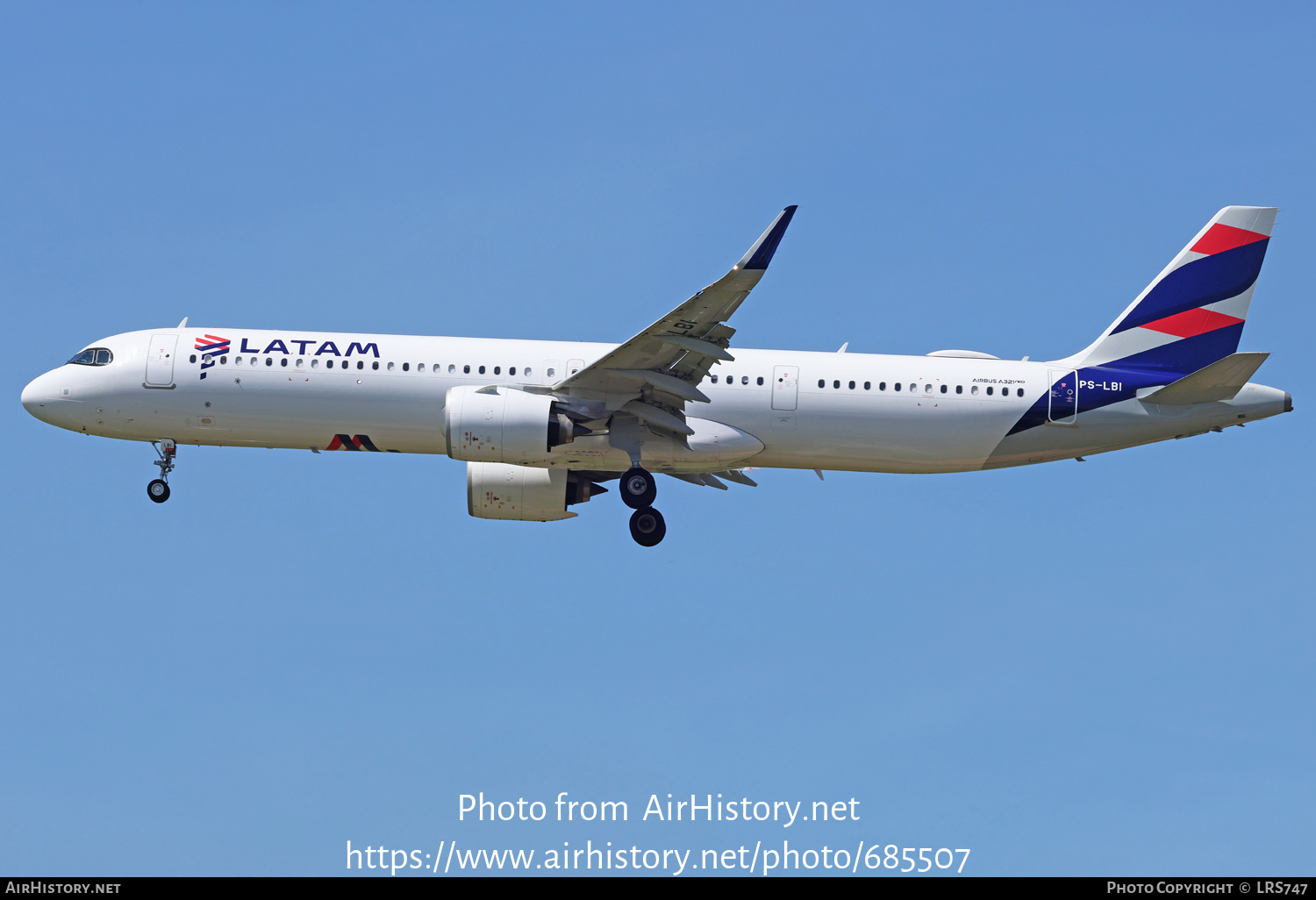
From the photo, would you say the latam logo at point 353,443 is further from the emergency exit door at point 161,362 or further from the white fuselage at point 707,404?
the emergency exit door at point 161,362

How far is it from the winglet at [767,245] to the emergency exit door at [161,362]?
529 inches

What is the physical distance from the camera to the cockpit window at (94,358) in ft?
105

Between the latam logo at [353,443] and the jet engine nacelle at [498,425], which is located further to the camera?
the latam logo at [353,443]

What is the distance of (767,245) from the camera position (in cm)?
2627

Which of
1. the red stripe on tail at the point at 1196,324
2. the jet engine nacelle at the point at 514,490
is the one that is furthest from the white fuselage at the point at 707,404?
the red stripe on tail at the point at 1196,324

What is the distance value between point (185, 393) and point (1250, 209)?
2458cm

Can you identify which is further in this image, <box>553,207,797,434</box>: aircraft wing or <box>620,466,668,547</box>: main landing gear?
<box>620,466,668,547</box>: main landing gear

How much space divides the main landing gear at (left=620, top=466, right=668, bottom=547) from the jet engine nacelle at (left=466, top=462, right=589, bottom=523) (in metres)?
2.83

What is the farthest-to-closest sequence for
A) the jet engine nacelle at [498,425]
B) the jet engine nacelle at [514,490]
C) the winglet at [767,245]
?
the jet engine nacelle at [514,490] < the jet engine nacelle at [498,425] < the winglet at [767,245]

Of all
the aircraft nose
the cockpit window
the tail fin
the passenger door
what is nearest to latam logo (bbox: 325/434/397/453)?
the cockpit window

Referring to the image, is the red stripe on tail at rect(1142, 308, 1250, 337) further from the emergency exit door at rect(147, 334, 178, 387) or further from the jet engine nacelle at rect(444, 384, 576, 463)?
the emergency exit door at rect(147, 334, 178, 387)

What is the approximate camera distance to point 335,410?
30.7 m

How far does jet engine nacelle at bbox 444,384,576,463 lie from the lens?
28984mm

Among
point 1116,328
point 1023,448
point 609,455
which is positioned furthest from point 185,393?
point 1116,328
